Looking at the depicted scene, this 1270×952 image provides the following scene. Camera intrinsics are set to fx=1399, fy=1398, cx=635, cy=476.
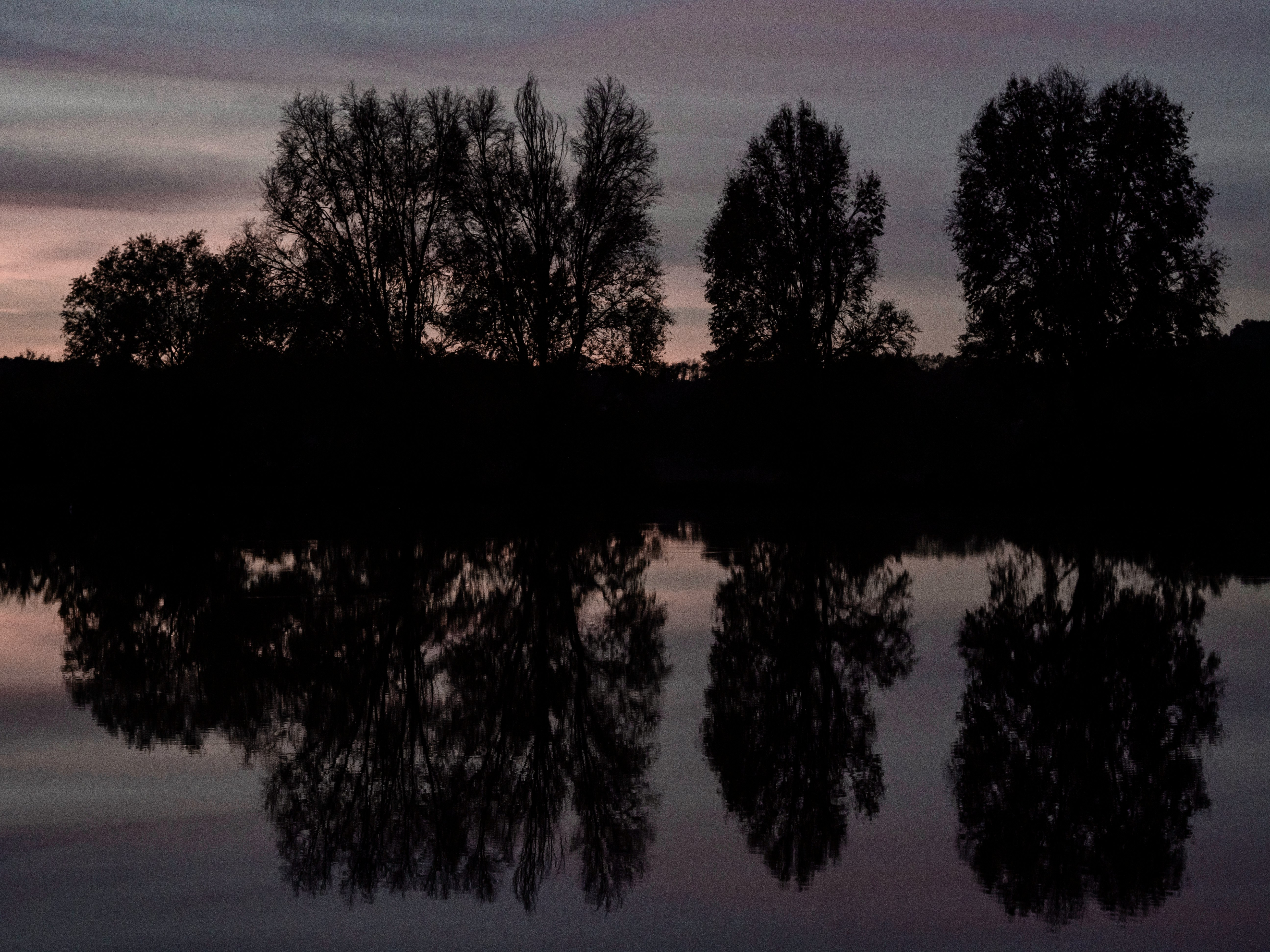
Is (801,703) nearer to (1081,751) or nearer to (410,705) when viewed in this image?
(1081,751)

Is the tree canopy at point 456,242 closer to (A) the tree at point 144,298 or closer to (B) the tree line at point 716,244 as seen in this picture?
(B) the tree line at point 716,244

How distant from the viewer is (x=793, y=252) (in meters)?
47.8

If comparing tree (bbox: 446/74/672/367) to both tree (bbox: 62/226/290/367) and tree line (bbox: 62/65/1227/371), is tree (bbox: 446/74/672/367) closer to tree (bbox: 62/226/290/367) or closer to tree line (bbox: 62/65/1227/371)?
tree line (bbox: 62/65/1227/371)

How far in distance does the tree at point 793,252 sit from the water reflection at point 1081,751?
3172cm

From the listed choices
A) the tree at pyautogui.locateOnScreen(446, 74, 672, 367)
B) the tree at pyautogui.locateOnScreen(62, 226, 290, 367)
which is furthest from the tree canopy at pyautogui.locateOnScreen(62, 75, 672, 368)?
the tree at pyautogui.locateOnScreen(62, 226, 290, 367)

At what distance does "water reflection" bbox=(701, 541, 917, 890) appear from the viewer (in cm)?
737

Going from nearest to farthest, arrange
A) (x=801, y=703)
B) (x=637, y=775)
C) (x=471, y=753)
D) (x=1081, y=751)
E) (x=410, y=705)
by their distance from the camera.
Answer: (x=637, y=775) < (x=1081, y=751) < (x=471, y=753) < (x=410, y=705) < (x=801, y=703)

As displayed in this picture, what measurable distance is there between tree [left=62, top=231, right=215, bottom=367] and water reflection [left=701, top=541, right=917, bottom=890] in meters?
59.4

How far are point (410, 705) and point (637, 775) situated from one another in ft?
8.54

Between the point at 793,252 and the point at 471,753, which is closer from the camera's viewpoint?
the point at 471,753

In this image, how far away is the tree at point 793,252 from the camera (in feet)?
155

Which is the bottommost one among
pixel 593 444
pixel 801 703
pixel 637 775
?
pixel 637 775

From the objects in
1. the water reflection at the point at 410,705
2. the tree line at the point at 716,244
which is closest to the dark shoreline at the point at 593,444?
the tree line at the point at 716,244

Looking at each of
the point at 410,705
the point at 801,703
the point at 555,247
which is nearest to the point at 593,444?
the point at 555,247
